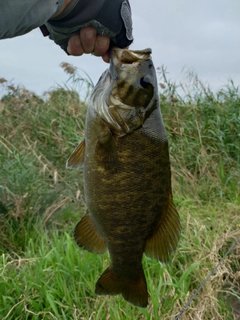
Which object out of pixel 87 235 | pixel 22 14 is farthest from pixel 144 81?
pixel 87 235

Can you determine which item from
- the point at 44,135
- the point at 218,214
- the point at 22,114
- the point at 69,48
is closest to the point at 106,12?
the point at 69,48

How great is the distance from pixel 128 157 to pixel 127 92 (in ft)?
0.72

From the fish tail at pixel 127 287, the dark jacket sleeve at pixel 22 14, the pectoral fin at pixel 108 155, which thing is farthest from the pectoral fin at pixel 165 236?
the dark jacket sleeve at pixel 22 14

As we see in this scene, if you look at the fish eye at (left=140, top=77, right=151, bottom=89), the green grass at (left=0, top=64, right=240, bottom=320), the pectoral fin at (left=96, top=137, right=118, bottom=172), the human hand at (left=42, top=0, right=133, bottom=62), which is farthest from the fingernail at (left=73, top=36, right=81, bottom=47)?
the green grass at (left=0, top=64, right=240, bottom=320)

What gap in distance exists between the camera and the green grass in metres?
2.95

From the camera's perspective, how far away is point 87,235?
185 centimetres

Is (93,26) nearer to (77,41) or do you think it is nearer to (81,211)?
(77,41)

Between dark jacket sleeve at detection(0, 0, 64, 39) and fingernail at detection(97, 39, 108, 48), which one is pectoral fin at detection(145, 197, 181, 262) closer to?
fingernail at detection(97, 39, 108, 48)

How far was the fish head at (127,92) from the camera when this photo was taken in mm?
1634

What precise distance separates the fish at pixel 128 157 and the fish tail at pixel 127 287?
19 centimetres

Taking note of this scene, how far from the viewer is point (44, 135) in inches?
224

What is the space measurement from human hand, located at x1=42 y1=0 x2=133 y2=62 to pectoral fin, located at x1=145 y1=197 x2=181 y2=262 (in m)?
0.63

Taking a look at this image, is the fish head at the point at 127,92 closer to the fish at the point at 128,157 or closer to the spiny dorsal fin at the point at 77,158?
the fish at the point at 128,157

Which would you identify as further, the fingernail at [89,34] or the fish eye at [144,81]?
the fingernail at [89,34]
